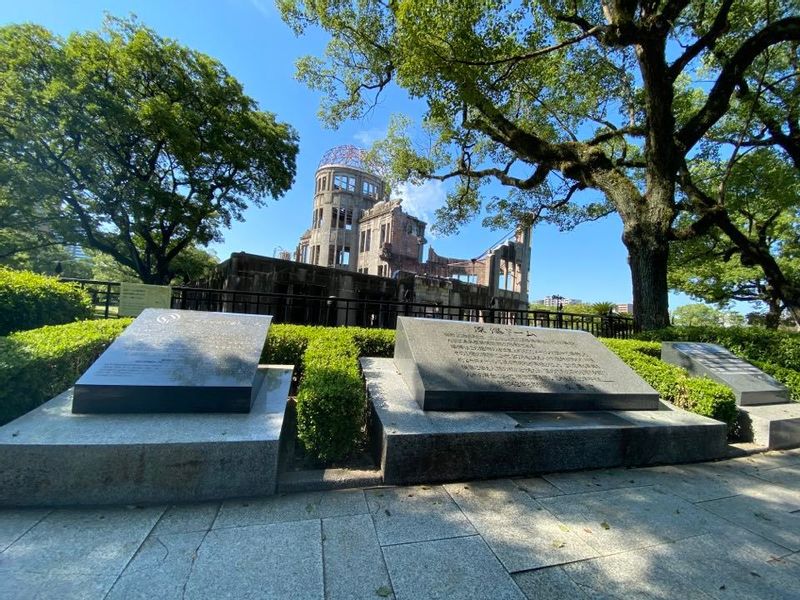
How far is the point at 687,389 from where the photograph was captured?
4.76m

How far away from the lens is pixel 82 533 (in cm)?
228

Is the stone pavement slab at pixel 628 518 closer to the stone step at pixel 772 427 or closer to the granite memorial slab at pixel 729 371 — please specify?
the stone step at pixel 772 427

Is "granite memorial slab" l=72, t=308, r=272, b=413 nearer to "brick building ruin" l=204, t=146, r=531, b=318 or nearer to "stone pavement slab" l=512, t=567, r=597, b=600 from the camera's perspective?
"stone pavement slab" l=512, t=567, r=597, b=600

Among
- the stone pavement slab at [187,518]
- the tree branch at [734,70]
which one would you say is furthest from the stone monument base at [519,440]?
the tree branch at [734,70]

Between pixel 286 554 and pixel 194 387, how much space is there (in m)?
1.86

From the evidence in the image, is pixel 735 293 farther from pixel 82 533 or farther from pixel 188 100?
pixel 188 100

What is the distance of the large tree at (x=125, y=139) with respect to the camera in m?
14.2

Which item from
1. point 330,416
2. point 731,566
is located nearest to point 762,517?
point 731,566

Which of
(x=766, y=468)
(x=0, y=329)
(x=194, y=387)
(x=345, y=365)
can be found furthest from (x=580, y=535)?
(x=0, y=329)

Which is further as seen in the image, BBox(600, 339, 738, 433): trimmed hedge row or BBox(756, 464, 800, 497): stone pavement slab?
BBox(600, 339, 738, 433): trimmed hedge row

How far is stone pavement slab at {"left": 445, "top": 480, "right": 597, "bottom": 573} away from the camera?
2.28 m

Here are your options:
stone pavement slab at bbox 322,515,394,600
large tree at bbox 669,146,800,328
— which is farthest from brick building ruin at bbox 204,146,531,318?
stone pavement slab at bbox 322,515,394,600

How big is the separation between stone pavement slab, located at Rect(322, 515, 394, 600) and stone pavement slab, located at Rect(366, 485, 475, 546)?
4.6 inches

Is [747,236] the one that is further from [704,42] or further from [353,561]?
[353,561]
